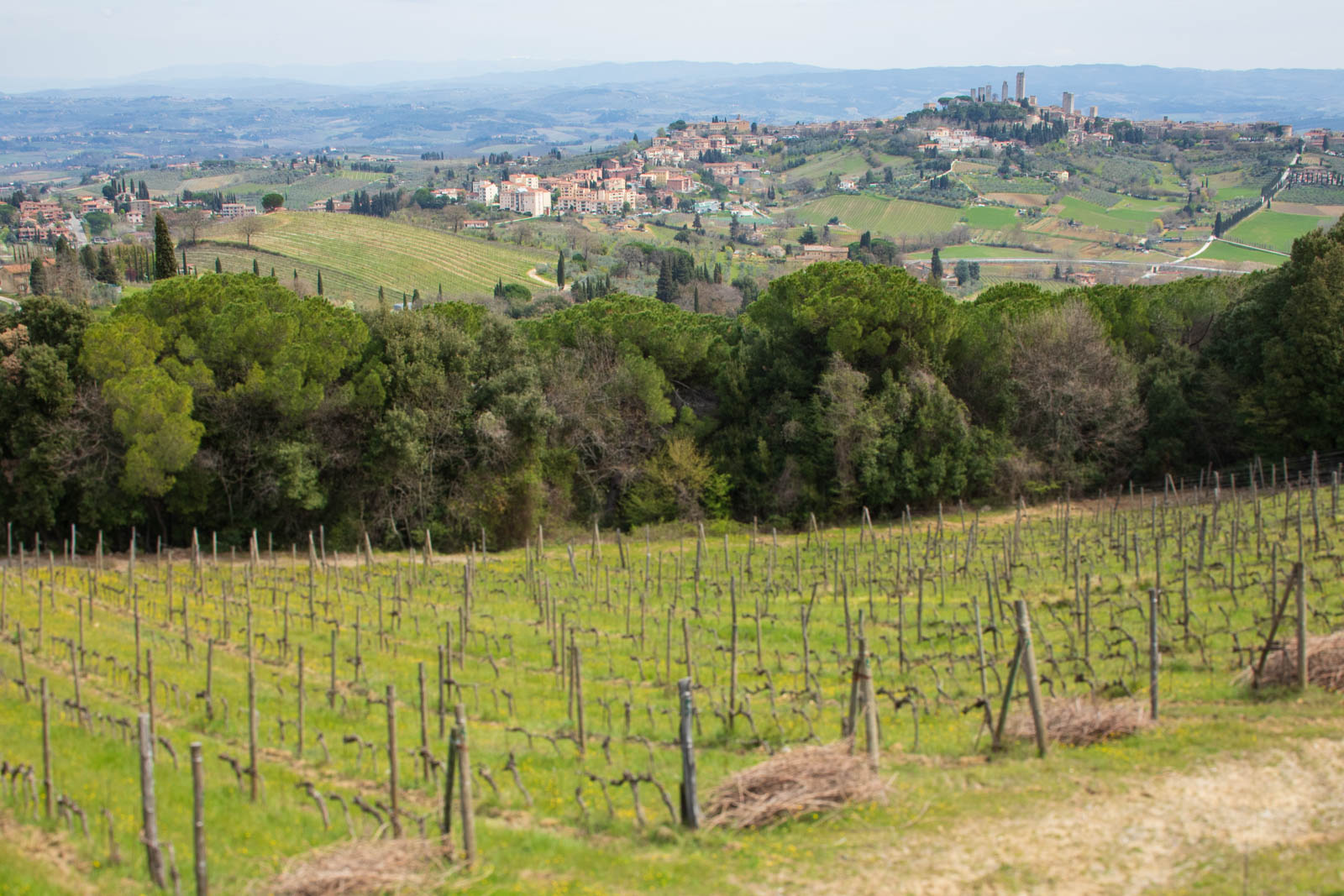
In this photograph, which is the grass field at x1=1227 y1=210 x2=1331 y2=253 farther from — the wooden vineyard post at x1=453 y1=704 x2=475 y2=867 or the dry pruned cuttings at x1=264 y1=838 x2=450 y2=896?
the dry pruned cuttings at x1=264 y1=838 x2=450 y2=896

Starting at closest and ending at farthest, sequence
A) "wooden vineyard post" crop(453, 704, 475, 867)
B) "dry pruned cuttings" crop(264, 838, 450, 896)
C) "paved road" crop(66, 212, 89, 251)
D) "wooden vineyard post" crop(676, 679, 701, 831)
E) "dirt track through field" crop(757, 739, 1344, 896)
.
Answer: "dry pruned cuttings" crop(264, 838, 450, 896)
"dirt track through field" crop(757, 739, 1344, 896)
"wooden vineyard post" crop(453, 704, 475, 867)
"wooden vineyard post" crop(676, 679, 701, 831)
"paved road" crop(66, 212, 89, 251)

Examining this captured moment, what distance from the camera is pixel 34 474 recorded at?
28812mm

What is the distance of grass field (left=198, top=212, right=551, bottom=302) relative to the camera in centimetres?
10144

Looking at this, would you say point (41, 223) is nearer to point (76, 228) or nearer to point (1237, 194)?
point (76, 228)

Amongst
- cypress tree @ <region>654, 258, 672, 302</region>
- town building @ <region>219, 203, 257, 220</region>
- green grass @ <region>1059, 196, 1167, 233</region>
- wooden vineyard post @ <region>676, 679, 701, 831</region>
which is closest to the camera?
wooden vineyard post @ <region>676, 679, 701, 831</region>

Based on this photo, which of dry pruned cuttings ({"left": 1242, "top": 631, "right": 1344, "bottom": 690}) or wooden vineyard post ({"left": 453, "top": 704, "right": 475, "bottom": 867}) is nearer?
wooden vineyard post ({"left": 453, "top": 704, "right": 475, "bottom": 867})

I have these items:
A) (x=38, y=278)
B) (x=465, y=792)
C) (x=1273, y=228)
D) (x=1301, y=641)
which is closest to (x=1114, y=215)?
(x=1273, y=228)

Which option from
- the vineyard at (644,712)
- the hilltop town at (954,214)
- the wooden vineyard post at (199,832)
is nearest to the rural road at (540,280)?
the hilltop town at (954,214)

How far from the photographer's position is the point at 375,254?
369ft

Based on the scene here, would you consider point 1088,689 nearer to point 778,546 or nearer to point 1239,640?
point 1239,640

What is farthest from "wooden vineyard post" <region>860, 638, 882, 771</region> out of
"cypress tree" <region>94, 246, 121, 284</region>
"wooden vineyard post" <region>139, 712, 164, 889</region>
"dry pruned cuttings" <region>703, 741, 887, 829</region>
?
"cypress tree" <region>94, 246, 121, 284</region>

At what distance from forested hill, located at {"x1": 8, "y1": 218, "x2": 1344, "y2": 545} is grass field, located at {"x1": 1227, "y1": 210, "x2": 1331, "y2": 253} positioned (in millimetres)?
83854

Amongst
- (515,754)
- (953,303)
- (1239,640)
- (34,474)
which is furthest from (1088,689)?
(34,474)

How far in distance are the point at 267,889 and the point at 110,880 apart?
148 centimetres
